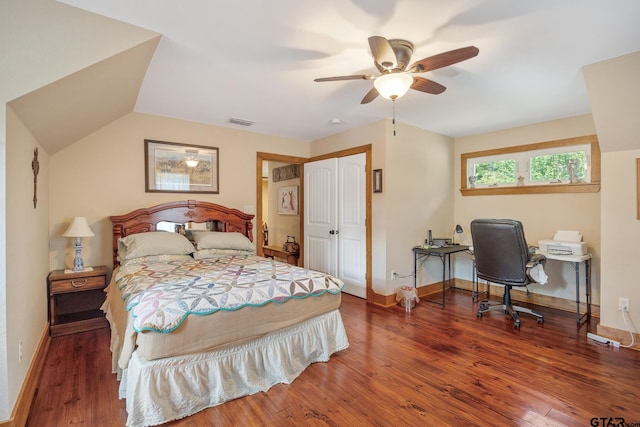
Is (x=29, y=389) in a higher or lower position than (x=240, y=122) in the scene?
lower

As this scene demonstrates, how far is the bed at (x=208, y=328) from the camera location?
1757mm

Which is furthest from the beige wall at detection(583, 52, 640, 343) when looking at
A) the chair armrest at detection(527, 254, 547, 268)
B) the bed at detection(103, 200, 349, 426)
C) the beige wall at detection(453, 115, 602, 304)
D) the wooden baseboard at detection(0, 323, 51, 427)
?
the wooden baseboard at detection(0, 323, 51, 427)

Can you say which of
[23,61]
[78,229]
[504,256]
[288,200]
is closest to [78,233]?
[78,229]

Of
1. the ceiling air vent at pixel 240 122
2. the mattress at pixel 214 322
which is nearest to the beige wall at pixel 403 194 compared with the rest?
the ceiling air vent at pixel 240 122

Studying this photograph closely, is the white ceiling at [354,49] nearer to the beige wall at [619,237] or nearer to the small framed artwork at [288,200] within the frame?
the beige wall at [619,237]

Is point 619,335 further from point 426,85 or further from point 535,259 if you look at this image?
point 426,85

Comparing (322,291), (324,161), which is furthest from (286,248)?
(322,291)

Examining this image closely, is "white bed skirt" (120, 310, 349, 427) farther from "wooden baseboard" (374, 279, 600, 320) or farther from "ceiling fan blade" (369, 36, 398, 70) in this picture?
"ceiling fan blade" (369, 36, 398, 70)

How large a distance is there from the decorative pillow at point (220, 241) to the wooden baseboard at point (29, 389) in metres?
1.53

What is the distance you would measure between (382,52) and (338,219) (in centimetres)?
295

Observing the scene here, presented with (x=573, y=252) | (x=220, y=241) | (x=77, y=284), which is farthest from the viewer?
(x=220, y=241)

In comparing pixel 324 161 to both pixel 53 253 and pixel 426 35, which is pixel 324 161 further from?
pixel 53 253

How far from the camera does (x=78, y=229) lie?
302cm

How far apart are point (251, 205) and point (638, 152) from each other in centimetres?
431
